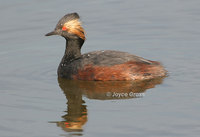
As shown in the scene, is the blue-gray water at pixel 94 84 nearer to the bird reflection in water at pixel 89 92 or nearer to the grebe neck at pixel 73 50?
the bird reflection in water at pixel 89 92

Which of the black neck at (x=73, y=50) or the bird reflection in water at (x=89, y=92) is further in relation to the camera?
the black neck at (x=73, y=50)

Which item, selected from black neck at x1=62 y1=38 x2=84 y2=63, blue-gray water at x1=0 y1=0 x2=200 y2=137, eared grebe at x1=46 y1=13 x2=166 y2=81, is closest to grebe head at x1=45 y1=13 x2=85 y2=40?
black neck at x1=62 y1=38 x2=84 y2=63

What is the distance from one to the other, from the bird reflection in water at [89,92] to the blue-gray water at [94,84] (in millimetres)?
23

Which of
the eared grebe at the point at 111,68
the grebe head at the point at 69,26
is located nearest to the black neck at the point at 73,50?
the grebe head at the point at 69,26

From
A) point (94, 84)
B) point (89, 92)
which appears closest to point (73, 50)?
point (94, 84)

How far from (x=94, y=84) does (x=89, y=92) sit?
562 mm

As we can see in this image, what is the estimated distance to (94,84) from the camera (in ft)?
38.2

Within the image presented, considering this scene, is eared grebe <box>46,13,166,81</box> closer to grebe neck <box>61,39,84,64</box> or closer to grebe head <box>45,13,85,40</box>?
grebe neck <box>61,39,84,64</box>

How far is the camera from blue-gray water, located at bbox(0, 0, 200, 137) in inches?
355

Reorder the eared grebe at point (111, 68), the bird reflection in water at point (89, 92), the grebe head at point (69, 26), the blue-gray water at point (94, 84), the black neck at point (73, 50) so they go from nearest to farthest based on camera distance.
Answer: the blue-gray water at point (94, 84) → the bird reflection in water at point (89, 92) → the eared grebe at point (111, 68) → the grebe head at point (69, 26) → the black neck at point (73, 50)

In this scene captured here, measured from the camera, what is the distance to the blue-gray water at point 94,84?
29.6ft

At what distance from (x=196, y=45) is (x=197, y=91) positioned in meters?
3.32

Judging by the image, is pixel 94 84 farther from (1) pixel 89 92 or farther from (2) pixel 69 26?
(2) pixel 69 26

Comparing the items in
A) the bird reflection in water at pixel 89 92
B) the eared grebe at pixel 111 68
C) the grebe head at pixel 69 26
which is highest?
the grebe head at pixel 69 26
